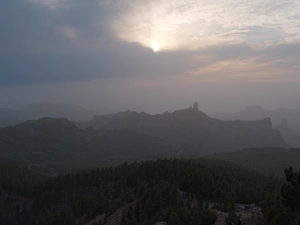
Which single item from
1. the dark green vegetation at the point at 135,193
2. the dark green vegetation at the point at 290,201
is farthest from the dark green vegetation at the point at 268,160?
the dark green vegetation at the point at 290,201

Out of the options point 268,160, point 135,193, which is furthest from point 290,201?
point 268,160

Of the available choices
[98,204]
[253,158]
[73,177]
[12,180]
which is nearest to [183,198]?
[98,204]

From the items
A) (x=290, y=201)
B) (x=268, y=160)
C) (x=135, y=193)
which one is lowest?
(x=268, y=160)

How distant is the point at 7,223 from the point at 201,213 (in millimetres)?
57650

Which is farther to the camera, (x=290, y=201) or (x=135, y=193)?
(x=135, y=193)

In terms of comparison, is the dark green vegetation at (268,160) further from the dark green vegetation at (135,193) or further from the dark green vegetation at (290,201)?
the dark green vegetation at (290,201)

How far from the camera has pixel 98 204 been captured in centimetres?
6612

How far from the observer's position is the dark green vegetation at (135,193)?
4834cm

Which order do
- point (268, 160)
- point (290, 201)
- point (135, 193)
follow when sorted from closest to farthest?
point (290, 201) → point (135, 193) → point (268, 160)

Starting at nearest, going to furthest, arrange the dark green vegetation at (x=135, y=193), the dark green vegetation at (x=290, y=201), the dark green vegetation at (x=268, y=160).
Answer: the dark green vegetation at (x=290, y=201), the dark green vegetation at (x=135, y=193), the dark green vegetation at (x=268, y=160)

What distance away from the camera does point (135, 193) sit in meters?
64.2

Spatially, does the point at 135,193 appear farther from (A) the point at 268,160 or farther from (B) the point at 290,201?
(A) the point at 268,160

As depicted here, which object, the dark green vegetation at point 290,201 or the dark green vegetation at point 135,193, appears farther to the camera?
the dark green vegetation at point 135,193

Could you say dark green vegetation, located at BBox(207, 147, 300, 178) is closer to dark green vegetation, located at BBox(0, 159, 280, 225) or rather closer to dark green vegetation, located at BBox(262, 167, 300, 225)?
dark green vegetation, located at BBox(0, 159, 280, 225)
